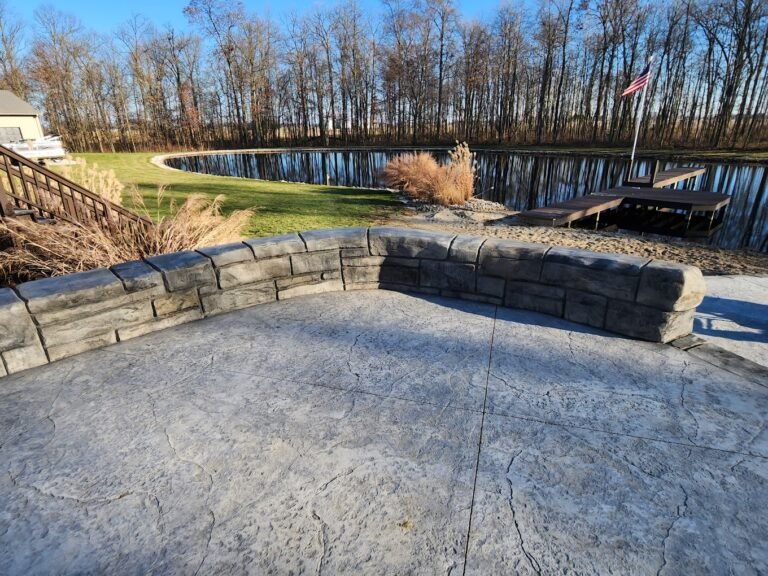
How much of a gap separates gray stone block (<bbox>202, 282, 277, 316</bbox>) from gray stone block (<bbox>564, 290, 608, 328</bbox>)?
6.97 feet

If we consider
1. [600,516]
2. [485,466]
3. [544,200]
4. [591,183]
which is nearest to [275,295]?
[485,466]

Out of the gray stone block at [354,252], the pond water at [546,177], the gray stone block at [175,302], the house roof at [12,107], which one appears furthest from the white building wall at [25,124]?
the gray stone block at [354,252]

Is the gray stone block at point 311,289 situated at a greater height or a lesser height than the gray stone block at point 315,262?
lesser

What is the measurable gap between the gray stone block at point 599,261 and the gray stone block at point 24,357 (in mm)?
3107

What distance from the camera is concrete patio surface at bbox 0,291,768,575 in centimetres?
131

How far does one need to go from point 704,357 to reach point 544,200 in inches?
471

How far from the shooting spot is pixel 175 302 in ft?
8.98

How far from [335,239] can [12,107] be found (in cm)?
2639

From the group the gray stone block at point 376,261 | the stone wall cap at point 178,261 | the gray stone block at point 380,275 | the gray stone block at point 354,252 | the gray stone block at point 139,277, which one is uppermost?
the stone wall cap at point 178,261

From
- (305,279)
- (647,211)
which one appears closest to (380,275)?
(305,279)

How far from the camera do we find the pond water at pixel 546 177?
10.5 metres

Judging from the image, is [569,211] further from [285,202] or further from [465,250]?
[465,250]

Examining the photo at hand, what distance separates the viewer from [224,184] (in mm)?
11484

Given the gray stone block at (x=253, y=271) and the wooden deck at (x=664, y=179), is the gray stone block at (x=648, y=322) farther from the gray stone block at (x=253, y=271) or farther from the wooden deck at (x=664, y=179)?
the wooden deck at (x=664, y=179)
